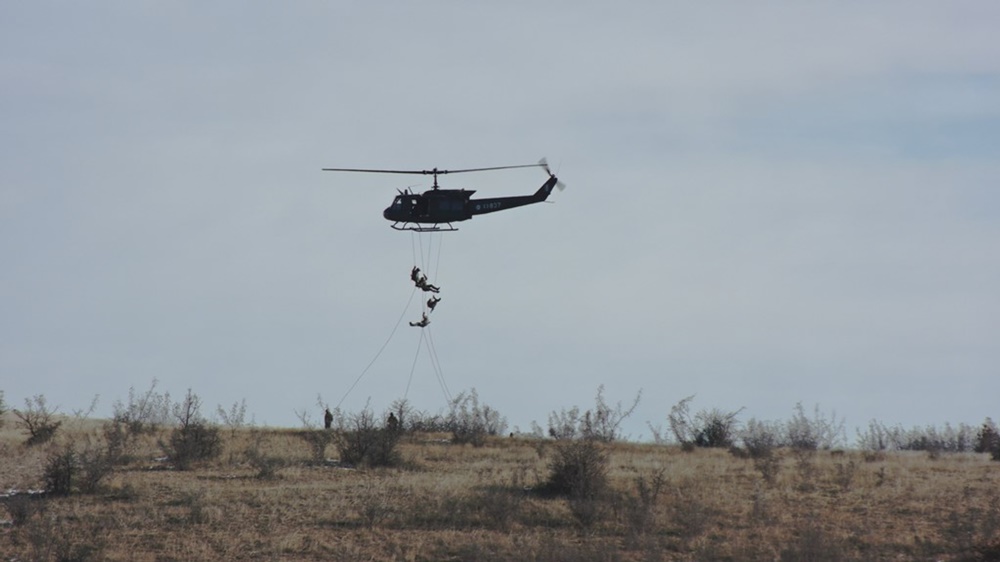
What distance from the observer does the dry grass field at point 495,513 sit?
2478 cm

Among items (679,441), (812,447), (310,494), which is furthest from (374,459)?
(812,447)

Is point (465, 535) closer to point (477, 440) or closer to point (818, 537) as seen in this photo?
point (818, 537)

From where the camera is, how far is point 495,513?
27.3m

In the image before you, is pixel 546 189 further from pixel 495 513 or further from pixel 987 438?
pixel 987 438

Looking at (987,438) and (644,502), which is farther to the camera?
(987,438)

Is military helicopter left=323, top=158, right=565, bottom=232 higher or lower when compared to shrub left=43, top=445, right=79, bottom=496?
higher

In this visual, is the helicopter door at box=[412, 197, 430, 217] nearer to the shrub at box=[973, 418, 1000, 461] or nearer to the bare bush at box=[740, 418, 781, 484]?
the bare bush at box=[740, 418, 781, 484]

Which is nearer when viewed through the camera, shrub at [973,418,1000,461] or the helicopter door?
the helicopter door

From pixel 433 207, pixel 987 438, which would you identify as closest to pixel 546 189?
pixel 433 207

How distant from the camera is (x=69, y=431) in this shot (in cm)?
4231

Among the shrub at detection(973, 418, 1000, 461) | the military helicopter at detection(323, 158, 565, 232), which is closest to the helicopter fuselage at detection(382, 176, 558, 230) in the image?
the military helicopter at detection(323, 158, 565, 232)

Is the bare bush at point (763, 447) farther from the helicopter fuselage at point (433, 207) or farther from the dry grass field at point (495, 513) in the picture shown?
the helicopter fuselage at point (433, 207)

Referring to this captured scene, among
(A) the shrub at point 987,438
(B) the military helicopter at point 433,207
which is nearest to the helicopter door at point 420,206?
(B) the military helicopter at point 433,207

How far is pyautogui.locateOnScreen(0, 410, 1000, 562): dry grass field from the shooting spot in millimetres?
24781
